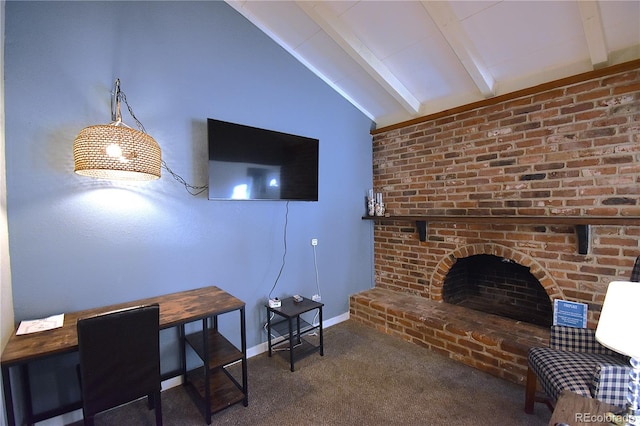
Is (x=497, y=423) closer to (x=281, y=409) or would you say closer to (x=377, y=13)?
(x=281, y=409)

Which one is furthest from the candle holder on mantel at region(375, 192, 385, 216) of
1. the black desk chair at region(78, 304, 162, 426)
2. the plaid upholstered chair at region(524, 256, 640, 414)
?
the black desk chair at region(78, 304, 162, 426)

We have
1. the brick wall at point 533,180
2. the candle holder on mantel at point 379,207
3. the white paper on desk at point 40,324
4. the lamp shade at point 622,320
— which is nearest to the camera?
the lamp shade at point 622,320

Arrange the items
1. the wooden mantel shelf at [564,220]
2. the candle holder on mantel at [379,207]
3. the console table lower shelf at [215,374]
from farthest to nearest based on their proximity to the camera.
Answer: the candle holder on mantel at [379,207], the wooden mantel shelf at [564,220], the console table lower shelf at [215,374]

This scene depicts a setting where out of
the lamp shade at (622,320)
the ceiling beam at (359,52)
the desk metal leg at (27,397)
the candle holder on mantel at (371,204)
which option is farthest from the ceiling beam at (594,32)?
the desk metal leg at (27,397)

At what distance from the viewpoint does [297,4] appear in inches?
90.3

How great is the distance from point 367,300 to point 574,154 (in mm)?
2282

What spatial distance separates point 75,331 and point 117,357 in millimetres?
339

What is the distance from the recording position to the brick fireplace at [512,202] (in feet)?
6.66

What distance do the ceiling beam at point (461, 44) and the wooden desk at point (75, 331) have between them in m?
2.48

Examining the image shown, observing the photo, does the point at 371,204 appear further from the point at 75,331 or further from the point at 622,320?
the point at 75,331

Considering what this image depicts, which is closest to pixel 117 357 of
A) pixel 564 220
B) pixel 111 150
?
pixel 111 150

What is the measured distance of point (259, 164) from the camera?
244cm

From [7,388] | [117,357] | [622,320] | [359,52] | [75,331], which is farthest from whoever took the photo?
[359,52]

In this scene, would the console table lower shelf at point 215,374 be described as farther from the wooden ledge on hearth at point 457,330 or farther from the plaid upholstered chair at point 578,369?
the plaid upholstered chair at point 578,369
